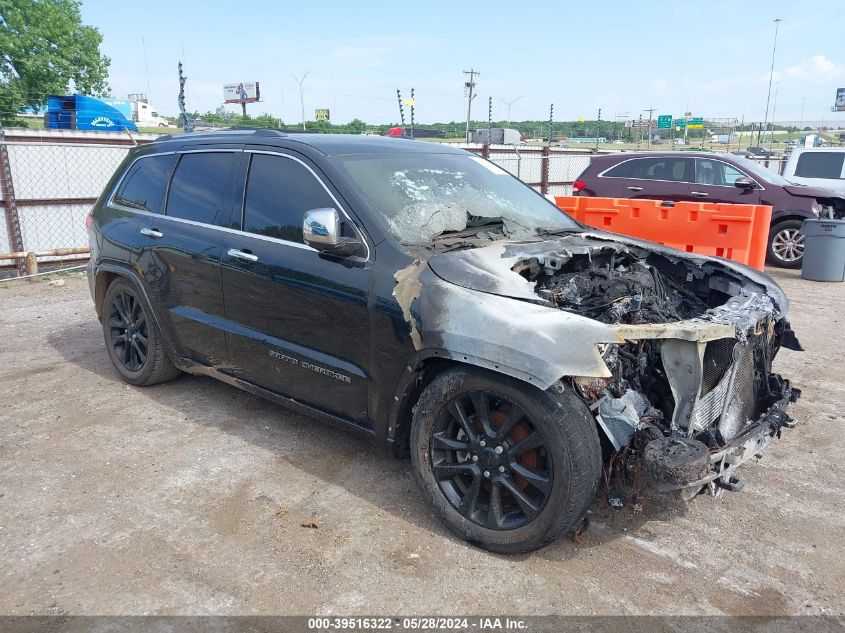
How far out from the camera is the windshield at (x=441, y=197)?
3.62 m

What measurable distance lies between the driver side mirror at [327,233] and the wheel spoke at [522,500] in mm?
1417

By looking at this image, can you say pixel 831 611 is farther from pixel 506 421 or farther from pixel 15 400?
pixel 15 400

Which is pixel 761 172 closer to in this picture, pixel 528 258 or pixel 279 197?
pixel 528 258

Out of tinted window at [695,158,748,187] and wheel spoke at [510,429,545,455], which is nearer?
wheel spoke at [510,429,545,455]

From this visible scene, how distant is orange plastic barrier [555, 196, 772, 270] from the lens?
809cm

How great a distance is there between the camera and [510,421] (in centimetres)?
295

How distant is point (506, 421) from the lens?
2965 millimetres

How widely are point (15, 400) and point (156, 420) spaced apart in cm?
128

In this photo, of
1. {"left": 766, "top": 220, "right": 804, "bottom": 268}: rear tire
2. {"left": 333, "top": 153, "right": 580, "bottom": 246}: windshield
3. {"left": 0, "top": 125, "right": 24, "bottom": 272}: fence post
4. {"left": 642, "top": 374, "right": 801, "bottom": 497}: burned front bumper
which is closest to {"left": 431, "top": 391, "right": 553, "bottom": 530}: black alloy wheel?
{"left": 642, "top": 374, "right": 801, "bottom": 497}: burned front bumper

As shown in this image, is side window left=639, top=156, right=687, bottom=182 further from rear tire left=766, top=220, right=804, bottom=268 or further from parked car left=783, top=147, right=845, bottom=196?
parked car left=783, top=147, right=845, bottom=196

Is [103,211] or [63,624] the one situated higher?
[103,211]

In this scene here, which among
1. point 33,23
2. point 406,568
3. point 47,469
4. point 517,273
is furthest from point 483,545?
point 33,23

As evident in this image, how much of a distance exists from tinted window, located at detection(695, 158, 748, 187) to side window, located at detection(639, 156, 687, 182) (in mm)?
256

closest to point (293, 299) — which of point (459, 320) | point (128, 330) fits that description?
point (459, 320)
